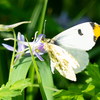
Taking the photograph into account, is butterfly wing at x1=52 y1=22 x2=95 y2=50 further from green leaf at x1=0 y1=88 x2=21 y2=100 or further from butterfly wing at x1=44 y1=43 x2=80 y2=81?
green leaf at x1=0 y1=88 x2=21 y2=100

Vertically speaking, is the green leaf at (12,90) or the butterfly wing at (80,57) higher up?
the green leaf at (12,90)

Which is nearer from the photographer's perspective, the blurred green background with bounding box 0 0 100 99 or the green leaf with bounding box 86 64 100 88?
the green leaf with bounding box 86 64 100 88

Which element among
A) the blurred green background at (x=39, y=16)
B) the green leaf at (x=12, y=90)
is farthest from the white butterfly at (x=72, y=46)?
the blurred green background at (x=39, y=16)

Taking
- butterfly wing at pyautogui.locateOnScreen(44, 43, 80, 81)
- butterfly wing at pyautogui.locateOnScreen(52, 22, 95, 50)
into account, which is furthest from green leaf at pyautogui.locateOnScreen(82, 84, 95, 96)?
butterfly wing at pyautogui.locateOnScreen(52, 22, 95, 50)

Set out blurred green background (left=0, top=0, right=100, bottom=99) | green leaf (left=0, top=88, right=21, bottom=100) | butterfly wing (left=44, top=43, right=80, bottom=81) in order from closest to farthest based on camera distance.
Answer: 1. green leaf (left=0, top=88, right=21, bottom=100)
2. butterfly wing (left=44, top=43, right=80, bottom=81)
3. blurred green background (left=0, top=0, right=100, bottom=99)

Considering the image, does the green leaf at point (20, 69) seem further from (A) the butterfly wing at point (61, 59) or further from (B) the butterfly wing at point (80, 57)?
(B) the butterfly wing at point (80, 57)

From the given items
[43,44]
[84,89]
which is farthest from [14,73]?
[84,89]

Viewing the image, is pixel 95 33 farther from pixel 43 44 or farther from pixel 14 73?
pixel 14 73
